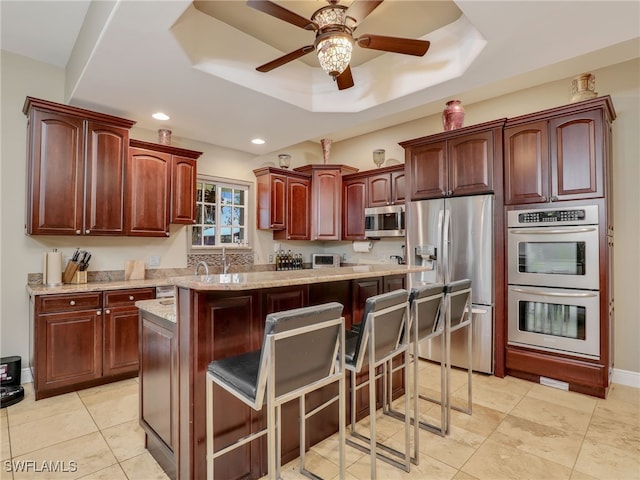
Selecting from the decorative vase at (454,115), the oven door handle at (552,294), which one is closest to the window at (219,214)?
the decorative vase at (454,115)

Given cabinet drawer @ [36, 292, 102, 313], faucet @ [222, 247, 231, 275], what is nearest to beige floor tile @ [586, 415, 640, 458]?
faucet @ [222, 247, 231, 275]

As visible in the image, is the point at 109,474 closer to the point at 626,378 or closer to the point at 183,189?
the point at 183,189

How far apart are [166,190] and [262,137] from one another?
1.33 metres

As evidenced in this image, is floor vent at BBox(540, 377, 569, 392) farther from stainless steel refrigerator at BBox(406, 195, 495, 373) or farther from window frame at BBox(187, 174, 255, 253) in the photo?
window frame at BBox(187, 174, 255, 253)

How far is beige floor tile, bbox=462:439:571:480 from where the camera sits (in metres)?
1.92

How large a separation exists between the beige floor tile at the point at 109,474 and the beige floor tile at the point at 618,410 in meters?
3.33

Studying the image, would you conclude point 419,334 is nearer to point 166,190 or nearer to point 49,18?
point 166,190

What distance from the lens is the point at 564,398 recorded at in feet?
9.50

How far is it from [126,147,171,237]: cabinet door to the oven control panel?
3.63 m

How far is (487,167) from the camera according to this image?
3.40 meters

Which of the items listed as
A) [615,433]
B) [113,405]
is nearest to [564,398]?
[615,433]

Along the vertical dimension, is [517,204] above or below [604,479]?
above

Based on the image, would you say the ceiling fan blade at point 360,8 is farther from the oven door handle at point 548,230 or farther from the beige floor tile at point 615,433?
the beige floor tile at point 615,433

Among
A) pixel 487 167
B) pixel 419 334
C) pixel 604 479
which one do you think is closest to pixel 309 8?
pixel 487 167
